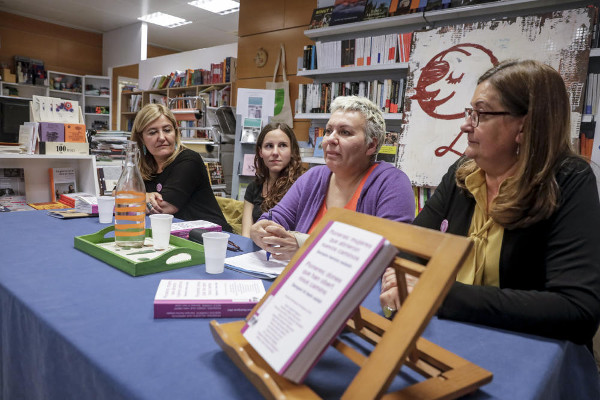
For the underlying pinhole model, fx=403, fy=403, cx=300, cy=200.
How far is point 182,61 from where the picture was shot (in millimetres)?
7430

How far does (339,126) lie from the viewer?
1721 mm

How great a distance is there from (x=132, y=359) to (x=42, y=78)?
914 cm

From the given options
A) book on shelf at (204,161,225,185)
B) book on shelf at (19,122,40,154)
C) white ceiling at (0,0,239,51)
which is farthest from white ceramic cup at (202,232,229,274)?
white ceiling at (0,0,239,51)

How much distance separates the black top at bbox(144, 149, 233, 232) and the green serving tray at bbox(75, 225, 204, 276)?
0.92m

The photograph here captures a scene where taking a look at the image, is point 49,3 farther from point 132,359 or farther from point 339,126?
point 132,359

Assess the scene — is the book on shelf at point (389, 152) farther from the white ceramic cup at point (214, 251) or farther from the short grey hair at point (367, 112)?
the white ceramic cup at point (214, 251)

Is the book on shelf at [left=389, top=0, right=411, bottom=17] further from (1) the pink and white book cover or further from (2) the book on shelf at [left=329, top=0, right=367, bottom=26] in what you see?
(1) the pink and white book cover

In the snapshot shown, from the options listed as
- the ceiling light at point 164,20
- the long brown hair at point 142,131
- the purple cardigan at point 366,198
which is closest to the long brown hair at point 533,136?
the purple cardigan at point 366,198

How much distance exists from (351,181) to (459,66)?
5.45 ft

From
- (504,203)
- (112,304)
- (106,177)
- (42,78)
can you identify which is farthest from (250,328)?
(42,78)

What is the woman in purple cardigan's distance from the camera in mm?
1616

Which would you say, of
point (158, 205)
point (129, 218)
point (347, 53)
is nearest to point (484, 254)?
point (129, 218)

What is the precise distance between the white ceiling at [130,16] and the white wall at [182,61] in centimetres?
68

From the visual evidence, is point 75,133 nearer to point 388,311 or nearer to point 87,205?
point 87,205
